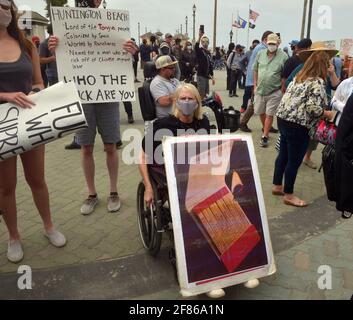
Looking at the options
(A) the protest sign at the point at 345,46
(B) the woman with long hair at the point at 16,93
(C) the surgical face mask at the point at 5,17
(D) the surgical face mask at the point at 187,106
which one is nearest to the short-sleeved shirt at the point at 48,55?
(B) the woman with long hair at the point at 16,93

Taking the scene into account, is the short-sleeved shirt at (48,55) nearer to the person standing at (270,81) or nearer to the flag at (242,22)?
the person standing at (270,81)

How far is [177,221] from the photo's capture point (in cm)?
229

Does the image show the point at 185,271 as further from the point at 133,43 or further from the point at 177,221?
the point at 133,43

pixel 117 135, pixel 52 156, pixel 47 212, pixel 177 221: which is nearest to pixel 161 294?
pixel 177 221

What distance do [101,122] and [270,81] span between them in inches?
139

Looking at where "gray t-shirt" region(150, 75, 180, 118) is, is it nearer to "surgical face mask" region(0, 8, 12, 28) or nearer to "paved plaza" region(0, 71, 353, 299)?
"paved plaza" region(0, 71, 353, 299)

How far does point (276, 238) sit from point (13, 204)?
2.27 meters

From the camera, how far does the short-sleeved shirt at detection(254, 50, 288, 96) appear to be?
6.13m

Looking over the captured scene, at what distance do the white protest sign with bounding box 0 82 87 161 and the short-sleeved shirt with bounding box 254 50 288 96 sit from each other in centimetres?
436

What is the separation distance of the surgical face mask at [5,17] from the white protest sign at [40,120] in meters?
0.53

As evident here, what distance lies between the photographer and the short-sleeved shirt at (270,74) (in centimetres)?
613

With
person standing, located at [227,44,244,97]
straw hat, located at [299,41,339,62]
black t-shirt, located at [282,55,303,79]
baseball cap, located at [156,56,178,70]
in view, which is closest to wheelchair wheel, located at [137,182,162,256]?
baseball cap, located at [156,56,178,70]

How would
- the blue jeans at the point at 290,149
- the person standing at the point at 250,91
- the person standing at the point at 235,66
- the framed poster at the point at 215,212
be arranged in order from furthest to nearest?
the person standing at the point at 235,66 → the person standing at the point at 250,91 → the blue jeans at the point at 290,149 → the framed poster at the point at 215,212

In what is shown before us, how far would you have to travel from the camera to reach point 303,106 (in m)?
3.63
